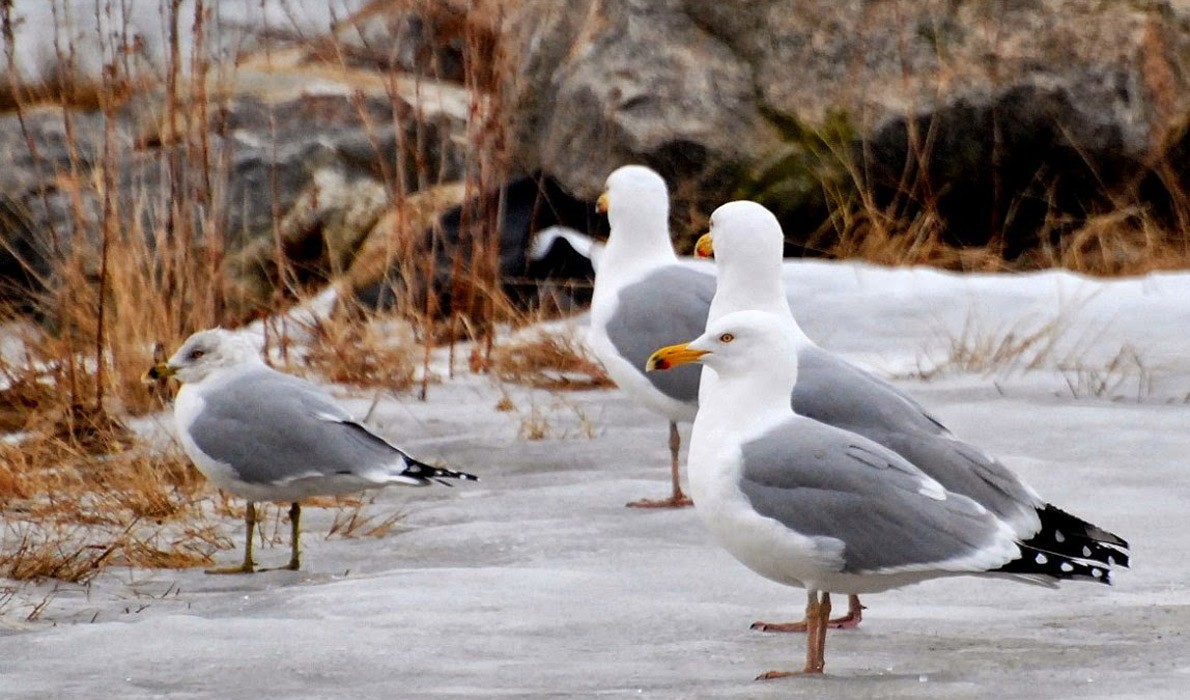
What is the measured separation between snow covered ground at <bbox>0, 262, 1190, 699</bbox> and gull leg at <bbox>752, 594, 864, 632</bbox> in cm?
3

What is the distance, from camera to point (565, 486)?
19.3 ft

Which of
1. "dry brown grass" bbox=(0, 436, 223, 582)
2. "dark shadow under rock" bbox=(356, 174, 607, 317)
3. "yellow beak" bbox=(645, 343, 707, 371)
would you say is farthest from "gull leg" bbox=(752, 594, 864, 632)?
"dark shadow under rock" bbox=(356, 174, 607, 317)

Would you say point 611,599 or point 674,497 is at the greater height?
point 611,599

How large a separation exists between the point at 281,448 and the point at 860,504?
196cm

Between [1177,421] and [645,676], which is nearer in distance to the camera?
[645,676]

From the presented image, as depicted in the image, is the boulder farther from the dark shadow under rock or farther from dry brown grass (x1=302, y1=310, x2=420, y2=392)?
dry brown grass (x1=302, y1=310, x2=420, y2=392)

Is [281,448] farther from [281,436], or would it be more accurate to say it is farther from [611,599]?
[611,599]

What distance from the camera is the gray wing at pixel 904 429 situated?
169 inches

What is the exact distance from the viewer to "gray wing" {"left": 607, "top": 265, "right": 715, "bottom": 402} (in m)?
6.03

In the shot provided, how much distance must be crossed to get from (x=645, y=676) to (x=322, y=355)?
14.5 ft

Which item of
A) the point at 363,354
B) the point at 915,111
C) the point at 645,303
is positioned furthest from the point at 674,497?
the point at 915,111

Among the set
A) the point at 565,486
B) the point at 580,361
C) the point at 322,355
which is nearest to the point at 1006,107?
the point at 580,361

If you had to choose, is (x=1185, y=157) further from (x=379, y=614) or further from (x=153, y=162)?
(x=379, y=614)

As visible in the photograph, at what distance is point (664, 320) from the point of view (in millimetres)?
6215
